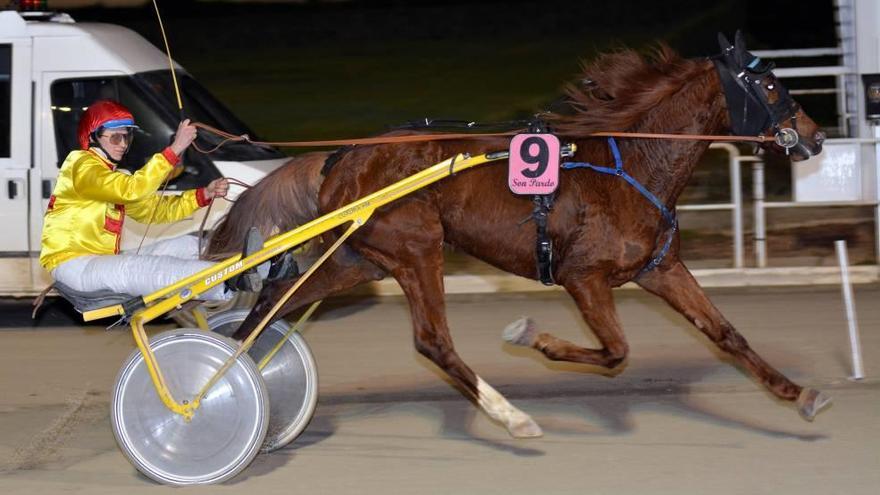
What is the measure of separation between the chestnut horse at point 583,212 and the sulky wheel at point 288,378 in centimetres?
15

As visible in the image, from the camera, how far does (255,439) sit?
5316mm

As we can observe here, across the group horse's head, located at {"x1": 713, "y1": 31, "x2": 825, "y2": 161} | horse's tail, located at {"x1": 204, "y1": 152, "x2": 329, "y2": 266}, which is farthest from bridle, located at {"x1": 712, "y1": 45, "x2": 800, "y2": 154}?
horse's tail, located at {"x1": 204, "y1": 152, "x2": 329, "y2": 266}

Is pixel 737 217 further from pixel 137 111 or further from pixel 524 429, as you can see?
pixel 524 429

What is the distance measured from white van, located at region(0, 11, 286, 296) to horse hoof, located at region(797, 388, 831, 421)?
12.5 ft

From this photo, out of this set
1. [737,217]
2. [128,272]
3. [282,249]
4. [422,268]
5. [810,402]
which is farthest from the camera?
[737,217]

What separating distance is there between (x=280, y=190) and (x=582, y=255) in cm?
143

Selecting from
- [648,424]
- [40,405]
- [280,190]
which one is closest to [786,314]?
[648,424]

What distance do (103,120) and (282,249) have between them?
0.91m

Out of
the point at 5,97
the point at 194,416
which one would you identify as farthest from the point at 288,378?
the point at 5,97

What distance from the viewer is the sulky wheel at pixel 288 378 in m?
5.93

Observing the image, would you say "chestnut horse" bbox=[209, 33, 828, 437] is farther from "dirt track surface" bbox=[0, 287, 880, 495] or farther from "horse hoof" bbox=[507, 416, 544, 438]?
"dirt track surface" bbox=[0, 287, 880, 495]

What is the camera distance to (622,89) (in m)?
6.00

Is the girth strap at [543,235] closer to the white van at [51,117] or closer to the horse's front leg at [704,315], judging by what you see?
the horse's front leg at [704,315]

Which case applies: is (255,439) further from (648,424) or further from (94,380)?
(94,380)
